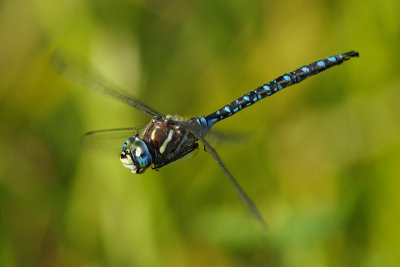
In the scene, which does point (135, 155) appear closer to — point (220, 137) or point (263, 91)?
point (220, 137)

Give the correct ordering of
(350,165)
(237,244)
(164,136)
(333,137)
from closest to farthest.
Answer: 1. (164,136)
2. (237,244)
3. (350,165)
4. (333,137)

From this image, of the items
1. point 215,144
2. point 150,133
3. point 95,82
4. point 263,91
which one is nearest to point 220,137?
point 215,144

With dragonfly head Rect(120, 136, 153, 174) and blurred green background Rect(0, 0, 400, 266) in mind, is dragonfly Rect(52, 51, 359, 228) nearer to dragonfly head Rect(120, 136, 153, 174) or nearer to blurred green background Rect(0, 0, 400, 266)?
dragonfly head Rect(120, 136, 153, 174)

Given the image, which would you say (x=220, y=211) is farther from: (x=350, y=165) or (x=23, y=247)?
(x=23, y=247)

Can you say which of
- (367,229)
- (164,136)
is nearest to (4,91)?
(164,136)

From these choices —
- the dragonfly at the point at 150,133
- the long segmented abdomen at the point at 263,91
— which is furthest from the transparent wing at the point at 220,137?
the long segmented abdomen at the point at 263,91
